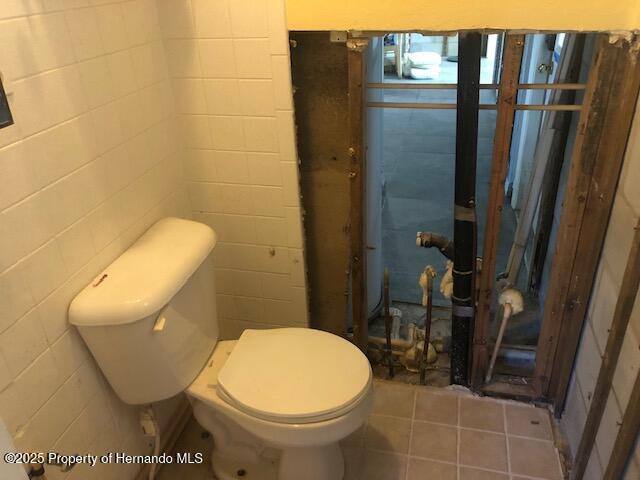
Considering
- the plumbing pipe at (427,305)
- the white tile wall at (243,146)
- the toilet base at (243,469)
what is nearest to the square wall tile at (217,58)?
the white tile wall at (243,146)

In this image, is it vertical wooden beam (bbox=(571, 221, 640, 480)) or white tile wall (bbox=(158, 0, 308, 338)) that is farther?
white tile wall (bbox=(158, 0, 308, 338))

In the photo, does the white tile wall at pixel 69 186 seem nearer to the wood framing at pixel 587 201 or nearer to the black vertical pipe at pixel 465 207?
the black vertical pipe at pixel 465 207

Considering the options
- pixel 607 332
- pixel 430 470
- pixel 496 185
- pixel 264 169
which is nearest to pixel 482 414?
pixel 430 470

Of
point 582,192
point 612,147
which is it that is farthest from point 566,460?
point 612,147

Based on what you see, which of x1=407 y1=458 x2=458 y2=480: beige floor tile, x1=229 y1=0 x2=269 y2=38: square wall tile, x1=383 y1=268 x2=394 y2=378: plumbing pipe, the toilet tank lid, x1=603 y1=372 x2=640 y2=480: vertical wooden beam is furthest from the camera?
x1=383 y1=268 x2=394 y2=378: plumbing pipe

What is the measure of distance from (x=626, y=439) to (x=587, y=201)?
0.65 meters

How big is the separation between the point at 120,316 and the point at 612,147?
1332mm

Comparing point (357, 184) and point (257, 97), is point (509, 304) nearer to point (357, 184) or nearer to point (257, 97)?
point (357, 184)

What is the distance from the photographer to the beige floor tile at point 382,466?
1694mm

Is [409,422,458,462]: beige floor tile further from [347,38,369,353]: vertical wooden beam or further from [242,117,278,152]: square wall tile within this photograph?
[242,117,278,152]: square wall tile

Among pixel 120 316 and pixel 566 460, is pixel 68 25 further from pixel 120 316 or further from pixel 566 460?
pixel 566 460

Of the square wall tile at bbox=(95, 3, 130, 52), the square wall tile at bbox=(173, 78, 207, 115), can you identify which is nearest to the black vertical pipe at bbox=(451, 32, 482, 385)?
the square wall tile at bbox=(173, 78, 207, 115)

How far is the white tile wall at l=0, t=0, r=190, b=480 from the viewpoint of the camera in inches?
43.8

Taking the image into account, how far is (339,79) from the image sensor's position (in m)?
1.62
